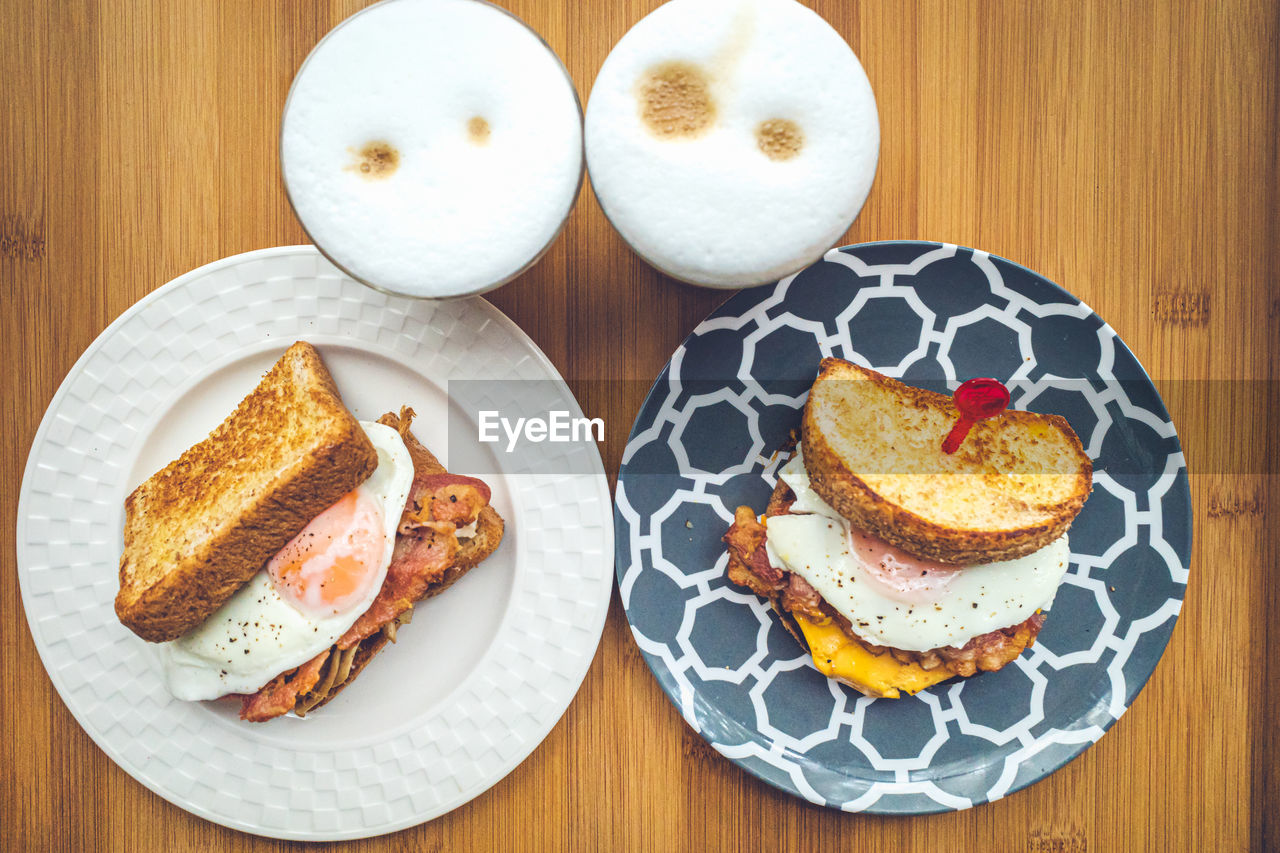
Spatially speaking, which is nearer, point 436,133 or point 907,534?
point 436,133

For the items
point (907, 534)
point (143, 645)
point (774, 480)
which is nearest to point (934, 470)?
point (907, 534)

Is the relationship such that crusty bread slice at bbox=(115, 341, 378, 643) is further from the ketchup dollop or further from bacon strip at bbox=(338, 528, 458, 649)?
the ketchup dollop

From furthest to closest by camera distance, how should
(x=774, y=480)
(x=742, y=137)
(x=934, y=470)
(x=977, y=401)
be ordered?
(x=774, y=480), (x=934, y=470), (x=977, y=401), (x=742, y=137)

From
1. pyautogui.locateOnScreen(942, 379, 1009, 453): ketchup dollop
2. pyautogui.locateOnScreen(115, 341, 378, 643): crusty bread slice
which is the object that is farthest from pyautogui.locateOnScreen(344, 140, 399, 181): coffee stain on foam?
pyautogui.locateOnScreen(942, 379, 1009, 453): ketchup dollop

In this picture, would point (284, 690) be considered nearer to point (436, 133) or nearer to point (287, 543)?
point (287, 543)

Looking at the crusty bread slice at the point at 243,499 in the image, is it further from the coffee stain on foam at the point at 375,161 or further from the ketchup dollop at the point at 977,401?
the ketchup dollop at the point at 977,401

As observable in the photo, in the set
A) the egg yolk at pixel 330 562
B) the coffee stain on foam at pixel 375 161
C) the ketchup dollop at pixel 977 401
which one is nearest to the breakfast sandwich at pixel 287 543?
the egg yolk at pixel 330 562
